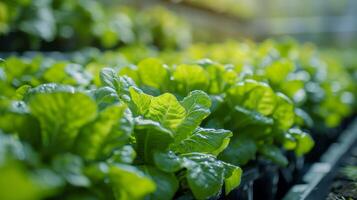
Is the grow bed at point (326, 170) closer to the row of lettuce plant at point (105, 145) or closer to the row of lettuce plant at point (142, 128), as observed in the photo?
Result: the row of lettuce plant at point (142, 128)

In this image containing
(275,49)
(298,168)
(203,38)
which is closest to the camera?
(298,168)

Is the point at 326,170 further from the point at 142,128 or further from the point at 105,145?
the point at 105,145

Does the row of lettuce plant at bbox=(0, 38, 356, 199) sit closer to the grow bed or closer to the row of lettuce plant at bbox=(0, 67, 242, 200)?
the row of lettuce plant at bbox=(0, 67, 242, 200)

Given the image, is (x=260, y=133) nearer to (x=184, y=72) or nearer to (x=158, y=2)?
(x=184, y=72)

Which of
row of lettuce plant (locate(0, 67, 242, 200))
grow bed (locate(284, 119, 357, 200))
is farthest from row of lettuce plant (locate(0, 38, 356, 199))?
grow bed (locate(284, 119, 357, 200))

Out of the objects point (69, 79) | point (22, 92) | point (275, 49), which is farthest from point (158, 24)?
point (22, 92)

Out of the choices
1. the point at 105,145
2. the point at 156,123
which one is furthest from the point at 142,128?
the point at 105,145

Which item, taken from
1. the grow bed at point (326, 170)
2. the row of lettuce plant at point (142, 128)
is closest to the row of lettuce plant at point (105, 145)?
the row of lettuce plant at point (142, 128)

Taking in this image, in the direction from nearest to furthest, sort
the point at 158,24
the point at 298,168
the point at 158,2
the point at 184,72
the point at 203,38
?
1. the point at 184,72
2. the point at 298,168
3. the point at 158,24
4. the point at 158,2
5. the point at 203,38

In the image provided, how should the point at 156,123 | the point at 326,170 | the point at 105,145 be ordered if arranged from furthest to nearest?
1. the point at 326,170
2. the point at 156,123
3. the point at 105,145
